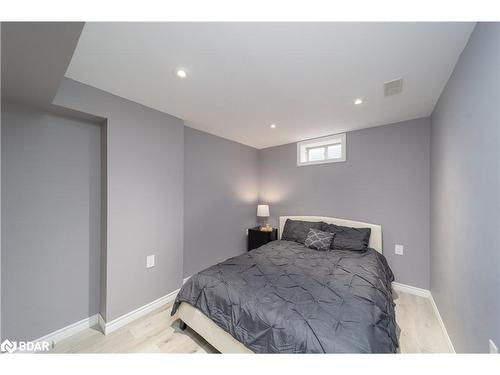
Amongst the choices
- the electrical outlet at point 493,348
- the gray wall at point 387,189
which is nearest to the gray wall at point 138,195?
the gray wall at point 387,189

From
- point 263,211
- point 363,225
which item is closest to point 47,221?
point 263,211

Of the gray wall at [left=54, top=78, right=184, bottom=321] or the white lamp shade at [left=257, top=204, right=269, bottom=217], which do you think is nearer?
the gray wall at [left=54, top=78, right=184, bottom=321]

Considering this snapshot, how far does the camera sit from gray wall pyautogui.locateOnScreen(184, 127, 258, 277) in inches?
110

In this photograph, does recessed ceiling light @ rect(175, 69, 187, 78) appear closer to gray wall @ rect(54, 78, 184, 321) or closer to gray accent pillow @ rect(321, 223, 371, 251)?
gray wall @ rect(54, 78, 184, 321)

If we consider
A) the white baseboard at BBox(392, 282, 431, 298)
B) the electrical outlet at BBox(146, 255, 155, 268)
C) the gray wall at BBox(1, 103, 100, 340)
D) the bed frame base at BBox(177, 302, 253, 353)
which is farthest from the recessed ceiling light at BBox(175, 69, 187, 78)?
the white baseboard at BBox(392, 282, 431, 298)

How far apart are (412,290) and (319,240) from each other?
138 cm

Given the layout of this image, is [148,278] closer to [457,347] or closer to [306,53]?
[306,53]

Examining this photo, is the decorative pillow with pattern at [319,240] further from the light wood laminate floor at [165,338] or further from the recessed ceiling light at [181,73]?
the recessed ceiling light at [181,73]

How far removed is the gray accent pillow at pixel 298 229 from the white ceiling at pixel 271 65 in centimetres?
172

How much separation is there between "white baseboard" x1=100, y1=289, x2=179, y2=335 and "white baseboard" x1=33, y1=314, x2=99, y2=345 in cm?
12

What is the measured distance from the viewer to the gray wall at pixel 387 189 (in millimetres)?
2432

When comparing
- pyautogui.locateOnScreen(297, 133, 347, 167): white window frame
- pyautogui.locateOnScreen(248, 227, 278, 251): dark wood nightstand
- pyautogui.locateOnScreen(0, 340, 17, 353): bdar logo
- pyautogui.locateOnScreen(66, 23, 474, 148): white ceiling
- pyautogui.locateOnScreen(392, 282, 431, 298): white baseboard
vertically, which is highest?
pyautogui.locateOnScreen(66, 23, 474, 148): white ceiling

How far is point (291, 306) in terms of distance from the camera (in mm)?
1291
